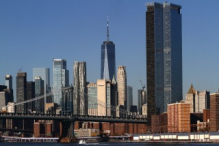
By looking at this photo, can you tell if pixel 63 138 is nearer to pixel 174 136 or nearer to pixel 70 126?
pixel 70 126

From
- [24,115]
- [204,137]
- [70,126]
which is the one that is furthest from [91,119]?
[204,137]

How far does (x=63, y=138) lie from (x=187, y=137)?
113 ft

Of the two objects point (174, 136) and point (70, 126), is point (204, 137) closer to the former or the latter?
point (174, 136)

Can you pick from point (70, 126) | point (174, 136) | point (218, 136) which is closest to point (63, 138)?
point (70, 126)

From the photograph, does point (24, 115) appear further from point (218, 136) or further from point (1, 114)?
point (218, 136)

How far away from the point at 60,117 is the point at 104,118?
15.4 m

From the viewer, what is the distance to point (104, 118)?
198500mm

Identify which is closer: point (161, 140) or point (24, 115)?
point (24, 115)

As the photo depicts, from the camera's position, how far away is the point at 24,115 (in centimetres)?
18125

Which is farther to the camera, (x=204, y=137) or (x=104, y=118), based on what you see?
(x=104, y=118)

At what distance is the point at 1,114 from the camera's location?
591 feet

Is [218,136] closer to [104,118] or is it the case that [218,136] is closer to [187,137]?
[187,137]

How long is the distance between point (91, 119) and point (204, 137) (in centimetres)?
3294

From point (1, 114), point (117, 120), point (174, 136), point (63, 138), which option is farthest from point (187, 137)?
point (1, 114)
